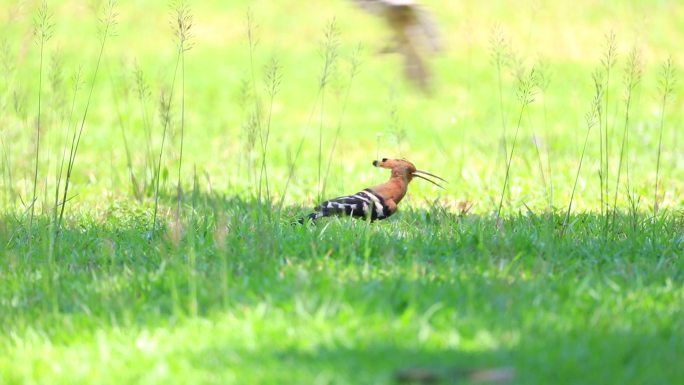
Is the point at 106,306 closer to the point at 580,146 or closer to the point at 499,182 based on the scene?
the point at 499,182

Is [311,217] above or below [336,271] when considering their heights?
above

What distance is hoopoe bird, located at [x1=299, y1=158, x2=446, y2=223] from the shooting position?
19.3ft

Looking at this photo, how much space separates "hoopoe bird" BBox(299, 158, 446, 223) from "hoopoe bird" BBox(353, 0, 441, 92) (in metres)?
0.55

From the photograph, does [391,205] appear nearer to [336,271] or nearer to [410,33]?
[410,33]

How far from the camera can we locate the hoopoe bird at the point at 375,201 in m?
5.89

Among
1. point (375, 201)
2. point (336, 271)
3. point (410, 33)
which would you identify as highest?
point (410, 33)

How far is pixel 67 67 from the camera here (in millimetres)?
14680

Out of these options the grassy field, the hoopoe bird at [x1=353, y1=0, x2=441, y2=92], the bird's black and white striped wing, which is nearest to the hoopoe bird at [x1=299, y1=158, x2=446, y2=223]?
the bird's black and white striped wing

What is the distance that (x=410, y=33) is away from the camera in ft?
20.1

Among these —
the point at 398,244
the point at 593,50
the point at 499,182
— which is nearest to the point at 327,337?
the point at 398,244

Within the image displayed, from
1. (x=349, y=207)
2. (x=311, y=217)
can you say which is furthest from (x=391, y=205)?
(x=311, y=217)

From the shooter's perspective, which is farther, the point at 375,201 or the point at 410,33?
the point at 410,33

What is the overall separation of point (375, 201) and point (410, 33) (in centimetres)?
104

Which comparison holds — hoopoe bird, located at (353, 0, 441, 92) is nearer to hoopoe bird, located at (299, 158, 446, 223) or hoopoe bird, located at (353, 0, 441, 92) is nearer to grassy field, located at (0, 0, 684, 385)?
grassy field, located at (0, 0, 684, 385)
